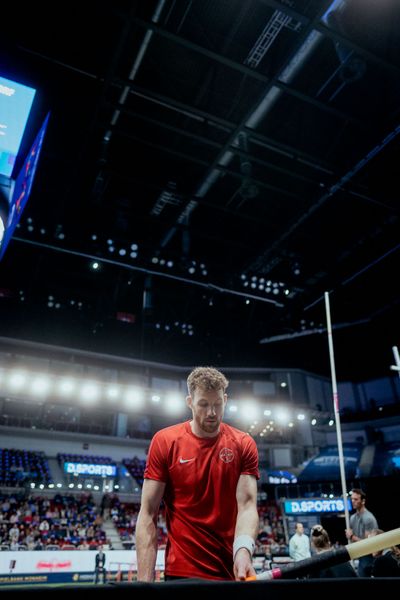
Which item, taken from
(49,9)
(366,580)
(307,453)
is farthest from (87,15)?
(307,453)

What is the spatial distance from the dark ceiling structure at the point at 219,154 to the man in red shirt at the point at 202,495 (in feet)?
27.7

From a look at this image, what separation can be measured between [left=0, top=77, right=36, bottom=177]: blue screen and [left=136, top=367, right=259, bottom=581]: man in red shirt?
7.23m

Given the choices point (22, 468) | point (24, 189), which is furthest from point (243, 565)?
point (22, 468)

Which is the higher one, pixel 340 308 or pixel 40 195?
pixel 40 195

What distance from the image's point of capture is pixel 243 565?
7.75ft

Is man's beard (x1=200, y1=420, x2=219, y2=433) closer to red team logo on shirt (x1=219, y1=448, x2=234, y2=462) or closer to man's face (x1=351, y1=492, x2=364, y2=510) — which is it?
red team logo on shirt (x1=219, y1=448, x2=234, y2=462)

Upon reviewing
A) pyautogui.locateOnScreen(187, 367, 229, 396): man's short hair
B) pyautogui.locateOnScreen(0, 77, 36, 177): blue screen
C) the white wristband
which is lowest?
the white wristband

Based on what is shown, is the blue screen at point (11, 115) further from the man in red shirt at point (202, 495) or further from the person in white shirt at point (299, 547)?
the person in white shirt at point (299, 547)

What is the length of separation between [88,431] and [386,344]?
21.1 m

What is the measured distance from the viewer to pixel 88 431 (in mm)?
27797

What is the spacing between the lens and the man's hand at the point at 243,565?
91.7 inches

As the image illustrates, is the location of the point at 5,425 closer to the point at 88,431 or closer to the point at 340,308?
the point at 88,431

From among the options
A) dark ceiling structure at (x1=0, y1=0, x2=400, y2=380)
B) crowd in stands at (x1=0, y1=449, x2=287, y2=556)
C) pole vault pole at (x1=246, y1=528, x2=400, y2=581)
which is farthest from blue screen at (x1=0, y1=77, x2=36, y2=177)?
crowd in stands at (x1=0, y1=449, x2=287, y2=556)

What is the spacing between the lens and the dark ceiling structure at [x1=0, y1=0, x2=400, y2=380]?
9078mm
